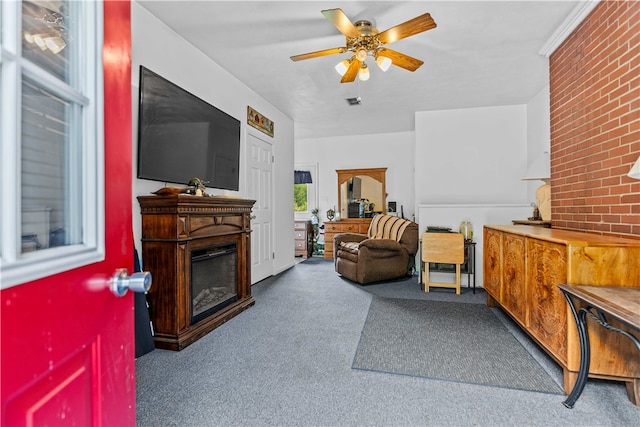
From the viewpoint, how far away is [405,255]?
14.2ft

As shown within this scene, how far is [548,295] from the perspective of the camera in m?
1.87

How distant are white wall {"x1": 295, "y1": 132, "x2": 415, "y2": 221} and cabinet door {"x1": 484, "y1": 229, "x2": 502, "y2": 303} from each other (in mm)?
2942

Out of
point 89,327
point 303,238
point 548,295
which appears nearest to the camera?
point 89,327

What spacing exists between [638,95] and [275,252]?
3982 mm

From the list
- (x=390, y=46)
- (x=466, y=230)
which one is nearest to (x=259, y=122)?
(x=390, y=46)

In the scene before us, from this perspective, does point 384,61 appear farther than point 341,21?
Yes

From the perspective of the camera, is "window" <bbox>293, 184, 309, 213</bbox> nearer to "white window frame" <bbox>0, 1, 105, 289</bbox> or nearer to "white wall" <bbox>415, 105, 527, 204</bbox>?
"white wall" <bbox>415, 105, 527, 204</bbox>

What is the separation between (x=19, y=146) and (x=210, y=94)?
3.00m

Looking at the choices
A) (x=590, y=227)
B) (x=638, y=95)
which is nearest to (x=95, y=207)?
(x=638, y=95)

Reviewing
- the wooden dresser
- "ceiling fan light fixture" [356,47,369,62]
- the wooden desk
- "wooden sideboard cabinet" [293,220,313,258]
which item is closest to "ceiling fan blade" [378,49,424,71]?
"ceiling fan light fixture" [356,47,369,62]

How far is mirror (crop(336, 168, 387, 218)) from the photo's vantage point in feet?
Answer: 20.7

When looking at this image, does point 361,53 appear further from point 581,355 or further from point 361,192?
point 361,192

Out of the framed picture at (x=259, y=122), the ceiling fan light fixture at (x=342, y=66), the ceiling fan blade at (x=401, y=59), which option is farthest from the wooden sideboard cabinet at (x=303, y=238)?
the ceiling fan blade at (x=401, y=59)

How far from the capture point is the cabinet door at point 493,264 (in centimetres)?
278
